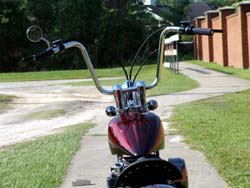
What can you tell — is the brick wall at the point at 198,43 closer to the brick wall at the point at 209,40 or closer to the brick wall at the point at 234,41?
the brick wall at the point at 209,40

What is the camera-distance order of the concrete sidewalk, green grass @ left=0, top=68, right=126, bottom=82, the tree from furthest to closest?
the tree
green grass @ left=0, top=68, right=126, bottom=82
the concrete sidewalk

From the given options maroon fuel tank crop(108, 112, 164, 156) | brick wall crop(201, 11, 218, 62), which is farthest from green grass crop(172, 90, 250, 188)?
brick wall crop(201, 11, 218, 62)

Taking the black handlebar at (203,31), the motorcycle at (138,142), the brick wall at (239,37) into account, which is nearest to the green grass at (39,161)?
the motorcycle at (138,142)

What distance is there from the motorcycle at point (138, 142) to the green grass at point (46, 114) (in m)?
9.64

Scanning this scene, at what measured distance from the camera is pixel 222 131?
9047 millimetres

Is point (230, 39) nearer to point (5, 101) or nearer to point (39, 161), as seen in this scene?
→ point (5, 101)

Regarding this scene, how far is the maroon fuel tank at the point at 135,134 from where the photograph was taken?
10.9ft

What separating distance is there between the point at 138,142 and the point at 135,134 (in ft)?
0.22

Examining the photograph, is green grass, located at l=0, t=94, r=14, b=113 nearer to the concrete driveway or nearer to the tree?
the concrete driveway

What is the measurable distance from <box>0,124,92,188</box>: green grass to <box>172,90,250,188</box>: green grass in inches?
73.0

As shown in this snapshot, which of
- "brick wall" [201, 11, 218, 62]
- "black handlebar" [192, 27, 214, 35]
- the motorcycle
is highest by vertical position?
"black handlebar" [192, 27, 214, 35]

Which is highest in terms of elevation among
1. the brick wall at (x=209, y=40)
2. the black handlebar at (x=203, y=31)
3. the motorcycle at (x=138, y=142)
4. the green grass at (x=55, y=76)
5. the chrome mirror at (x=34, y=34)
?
the chrome mirror at (x=34, y=34)

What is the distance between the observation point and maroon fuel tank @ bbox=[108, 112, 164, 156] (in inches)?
131

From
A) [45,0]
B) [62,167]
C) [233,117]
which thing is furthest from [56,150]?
[45,0]
